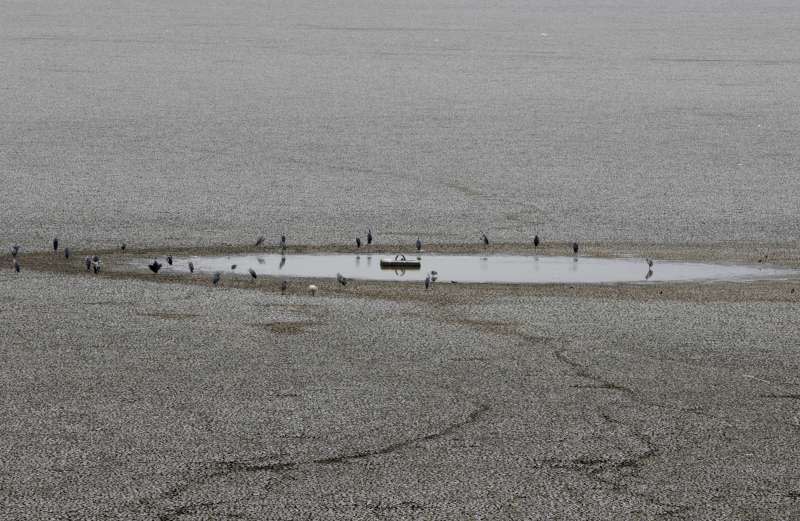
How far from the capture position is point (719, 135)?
20.6m

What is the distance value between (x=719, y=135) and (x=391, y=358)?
43.1 feet

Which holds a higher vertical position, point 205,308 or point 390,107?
point 390,107

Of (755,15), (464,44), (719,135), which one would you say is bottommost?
(719,135)

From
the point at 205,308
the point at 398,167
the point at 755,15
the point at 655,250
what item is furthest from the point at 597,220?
the point at 755,15

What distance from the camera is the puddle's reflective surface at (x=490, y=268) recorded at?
11.1m

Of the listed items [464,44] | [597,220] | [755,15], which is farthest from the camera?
[755,15]

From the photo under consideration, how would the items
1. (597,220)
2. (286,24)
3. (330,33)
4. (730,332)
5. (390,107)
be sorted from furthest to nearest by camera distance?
(286,24), (330,33), (390,107), (597,220), (730,332)

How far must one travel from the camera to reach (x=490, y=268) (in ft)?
37.8

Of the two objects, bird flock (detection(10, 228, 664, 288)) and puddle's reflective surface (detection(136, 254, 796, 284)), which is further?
puddle's reflective surface (detection(136, 254, 796, 284))

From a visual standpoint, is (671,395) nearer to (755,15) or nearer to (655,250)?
(655,250)

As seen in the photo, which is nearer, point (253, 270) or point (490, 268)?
point (253, 270)

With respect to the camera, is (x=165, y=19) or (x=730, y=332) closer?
(x=730, y=332)

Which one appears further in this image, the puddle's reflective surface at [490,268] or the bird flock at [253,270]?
the puddle's reflective surface at [490,268]

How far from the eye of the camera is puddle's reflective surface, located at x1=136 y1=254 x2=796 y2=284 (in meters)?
11.1
